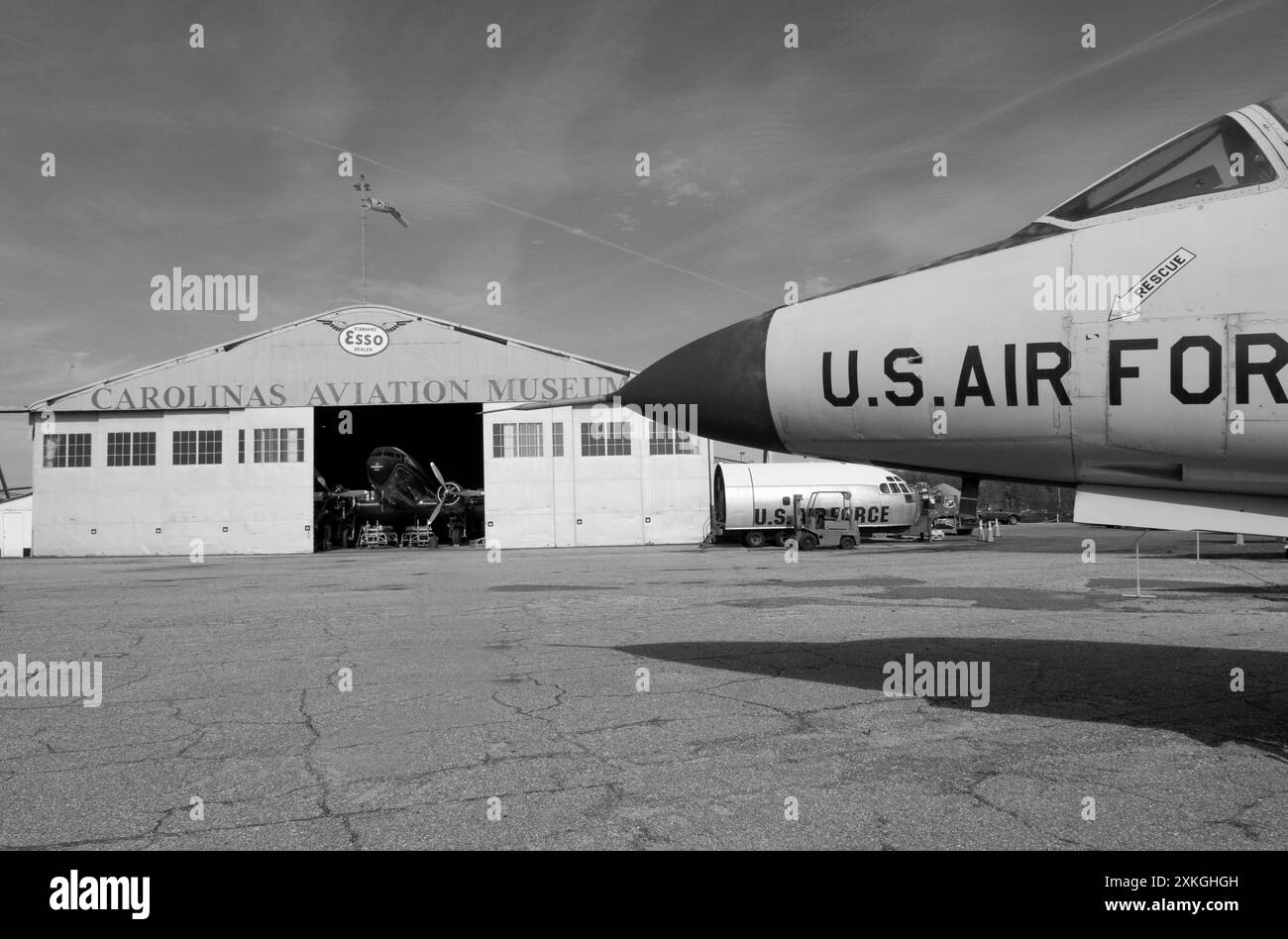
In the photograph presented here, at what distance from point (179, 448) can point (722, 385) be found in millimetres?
36728

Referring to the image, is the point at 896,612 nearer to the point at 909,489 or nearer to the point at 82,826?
the point at 82,826

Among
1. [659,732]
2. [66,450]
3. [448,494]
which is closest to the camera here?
[659,732]

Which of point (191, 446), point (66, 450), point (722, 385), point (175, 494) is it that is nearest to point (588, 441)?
point (191, 446)

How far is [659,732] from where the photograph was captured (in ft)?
17.1

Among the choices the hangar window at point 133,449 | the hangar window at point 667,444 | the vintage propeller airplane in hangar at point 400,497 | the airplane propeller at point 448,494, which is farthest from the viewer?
the airplane propeller at point 448,494

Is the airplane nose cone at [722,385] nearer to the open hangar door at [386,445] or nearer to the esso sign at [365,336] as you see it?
the open hangar door at [386,445]

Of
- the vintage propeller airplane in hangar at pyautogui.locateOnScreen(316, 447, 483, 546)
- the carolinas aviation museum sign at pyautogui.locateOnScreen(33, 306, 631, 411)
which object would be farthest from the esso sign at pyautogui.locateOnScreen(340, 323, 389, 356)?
the vintage propeller airplane in hangar at pyautogui.locateOnScreen(316, 447, 483, 546)

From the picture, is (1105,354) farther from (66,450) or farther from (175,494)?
(66,450)

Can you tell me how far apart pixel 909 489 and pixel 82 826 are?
33606 mm

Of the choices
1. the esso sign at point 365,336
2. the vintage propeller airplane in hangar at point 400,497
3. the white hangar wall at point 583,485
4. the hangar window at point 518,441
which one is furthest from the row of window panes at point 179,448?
the vintage propeller airplane in hangar at point 400,497

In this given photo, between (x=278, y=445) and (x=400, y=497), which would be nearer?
(x=278, y=445)

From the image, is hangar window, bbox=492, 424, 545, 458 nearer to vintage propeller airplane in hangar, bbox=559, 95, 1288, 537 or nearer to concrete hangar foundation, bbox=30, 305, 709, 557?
concrete hangar foundation, bbox=30, 305, 709, 557

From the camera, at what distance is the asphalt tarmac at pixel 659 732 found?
146 inches
